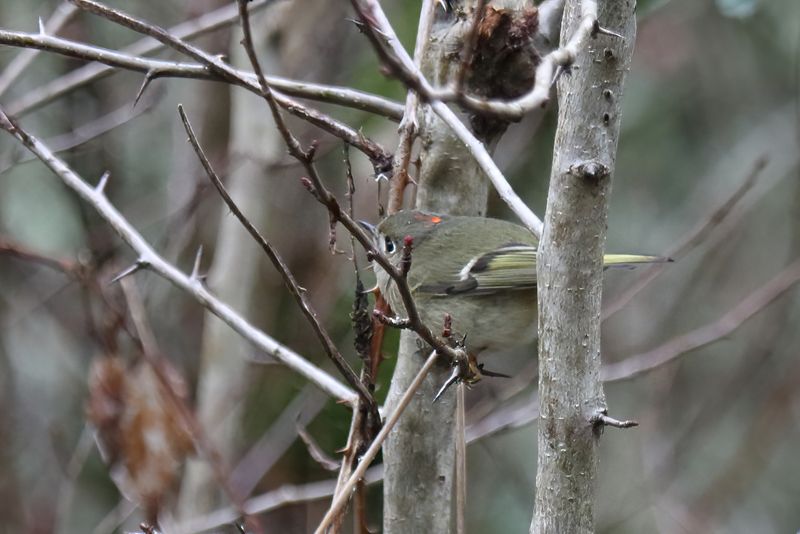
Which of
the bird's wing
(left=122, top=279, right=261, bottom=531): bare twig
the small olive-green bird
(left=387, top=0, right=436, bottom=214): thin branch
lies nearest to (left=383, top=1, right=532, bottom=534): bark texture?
(left=387, top=0, right=436, bottom=214): thin branch

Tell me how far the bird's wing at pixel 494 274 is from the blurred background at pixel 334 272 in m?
0.73

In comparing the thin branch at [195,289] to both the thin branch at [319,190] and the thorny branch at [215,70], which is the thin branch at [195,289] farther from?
the thin branch at [319,190]

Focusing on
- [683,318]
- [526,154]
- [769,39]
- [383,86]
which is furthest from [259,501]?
Result: [769,39]

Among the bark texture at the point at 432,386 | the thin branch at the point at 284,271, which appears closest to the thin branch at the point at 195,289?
the bark texture at the point at 432,386

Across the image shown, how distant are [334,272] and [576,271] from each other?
3205 millimetres

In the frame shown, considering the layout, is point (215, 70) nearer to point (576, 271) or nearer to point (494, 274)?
point (576, 271)

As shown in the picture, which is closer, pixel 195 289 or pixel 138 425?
pixel 195 289

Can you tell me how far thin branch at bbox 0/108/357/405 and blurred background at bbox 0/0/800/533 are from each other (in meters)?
0.97

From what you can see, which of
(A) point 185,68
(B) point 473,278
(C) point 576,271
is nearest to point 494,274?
(B) point 473,278

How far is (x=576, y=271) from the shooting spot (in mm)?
1623

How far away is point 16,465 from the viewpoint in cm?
529

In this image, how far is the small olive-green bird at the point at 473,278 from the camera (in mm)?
2902

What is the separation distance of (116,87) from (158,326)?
1516 millimetres

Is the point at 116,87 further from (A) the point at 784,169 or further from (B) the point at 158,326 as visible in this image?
(A) the point at 784,169
